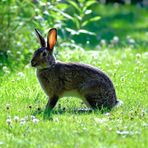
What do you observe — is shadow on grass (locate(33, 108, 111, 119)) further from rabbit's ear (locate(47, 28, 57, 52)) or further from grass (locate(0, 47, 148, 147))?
rabbit's ear (locate(47, 28, 57, 52))

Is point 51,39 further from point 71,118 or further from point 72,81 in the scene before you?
point 71,118

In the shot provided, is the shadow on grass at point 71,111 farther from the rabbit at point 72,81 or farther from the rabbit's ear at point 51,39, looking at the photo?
the rabbit's ear at point 51,39

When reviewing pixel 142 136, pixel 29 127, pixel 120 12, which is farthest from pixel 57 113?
pixel 120 12

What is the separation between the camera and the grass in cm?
633

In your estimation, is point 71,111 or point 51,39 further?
point 51,39

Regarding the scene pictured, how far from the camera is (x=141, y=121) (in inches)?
279

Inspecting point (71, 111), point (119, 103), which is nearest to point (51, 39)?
point (71, 111)

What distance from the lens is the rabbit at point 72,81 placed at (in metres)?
8.01

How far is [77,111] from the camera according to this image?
779 cm

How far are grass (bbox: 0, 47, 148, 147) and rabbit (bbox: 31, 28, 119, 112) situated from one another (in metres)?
0.19

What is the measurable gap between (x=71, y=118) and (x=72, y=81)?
0.88 meters

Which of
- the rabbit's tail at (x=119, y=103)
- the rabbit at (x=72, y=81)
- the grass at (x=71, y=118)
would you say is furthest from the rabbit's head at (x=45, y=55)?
the rabbit's tail at (x=119, y=103)

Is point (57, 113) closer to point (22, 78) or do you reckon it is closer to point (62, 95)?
point (62, 95)

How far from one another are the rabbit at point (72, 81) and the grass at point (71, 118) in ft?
0.62
